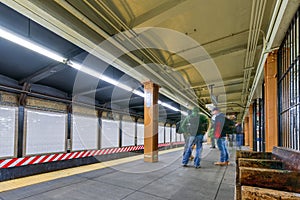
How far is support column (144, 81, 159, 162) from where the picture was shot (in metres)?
5.16

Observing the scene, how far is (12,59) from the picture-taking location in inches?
143

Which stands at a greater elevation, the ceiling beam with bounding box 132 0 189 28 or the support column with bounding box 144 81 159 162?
the ceiling beam with bounding box 132 0 189 28

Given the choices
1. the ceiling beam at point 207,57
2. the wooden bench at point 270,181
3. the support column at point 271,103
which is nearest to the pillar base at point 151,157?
the ceiling beam at point 207,57

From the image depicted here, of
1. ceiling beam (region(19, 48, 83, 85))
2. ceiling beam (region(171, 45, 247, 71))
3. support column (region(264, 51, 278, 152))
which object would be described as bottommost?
support column (region(264, 51, 278, 152))

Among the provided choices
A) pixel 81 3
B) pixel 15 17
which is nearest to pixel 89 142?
pixel 15 17

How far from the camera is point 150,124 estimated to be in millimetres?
5254

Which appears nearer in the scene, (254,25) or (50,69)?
(254,25)

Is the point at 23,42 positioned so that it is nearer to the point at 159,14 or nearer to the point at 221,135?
the point at 159,14

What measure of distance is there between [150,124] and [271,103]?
318 cm

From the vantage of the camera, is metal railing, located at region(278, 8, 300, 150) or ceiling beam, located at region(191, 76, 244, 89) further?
ceiling beam, located at region(191, 76, 244, 89)

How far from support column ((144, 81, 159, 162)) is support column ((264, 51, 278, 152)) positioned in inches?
117

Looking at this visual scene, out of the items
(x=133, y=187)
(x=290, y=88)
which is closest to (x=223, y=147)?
(x=290, y=88)

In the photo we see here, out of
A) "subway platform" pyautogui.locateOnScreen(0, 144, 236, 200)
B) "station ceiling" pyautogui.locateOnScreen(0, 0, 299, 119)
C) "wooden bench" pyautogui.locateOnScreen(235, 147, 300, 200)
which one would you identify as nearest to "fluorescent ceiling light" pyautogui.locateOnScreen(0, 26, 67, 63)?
"station ceiling" pyautogui.locateOnScreen(0, 0, 299, 119)

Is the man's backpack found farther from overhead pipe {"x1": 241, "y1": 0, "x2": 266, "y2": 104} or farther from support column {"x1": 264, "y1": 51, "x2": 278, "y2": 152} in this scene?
overhead pipe {"x1": 241, "y1": 0, "x2": 266, "y2": 104}
